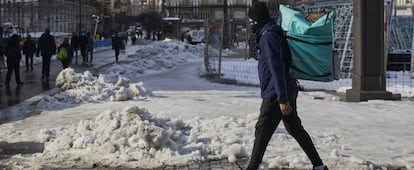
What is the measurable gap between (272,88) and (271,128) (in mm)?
434

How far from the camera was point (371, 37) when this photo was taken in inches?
541

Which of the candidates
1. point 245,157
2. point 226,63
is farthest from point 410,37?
point 245,157

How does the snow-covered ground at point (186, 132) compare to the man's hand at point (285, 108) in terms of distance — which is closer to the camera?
the man's hand at point (285, 108)

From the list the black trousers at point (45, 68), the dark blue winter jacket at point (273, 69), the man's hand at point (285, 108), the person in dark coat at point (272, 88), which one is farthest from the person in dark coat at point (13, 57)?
the man's hand at point (285, 108)

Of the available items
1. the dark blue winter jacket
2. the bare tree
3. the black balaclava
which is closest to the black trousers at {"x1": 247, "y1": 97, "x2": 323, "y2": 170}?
the dark blue winter jacket

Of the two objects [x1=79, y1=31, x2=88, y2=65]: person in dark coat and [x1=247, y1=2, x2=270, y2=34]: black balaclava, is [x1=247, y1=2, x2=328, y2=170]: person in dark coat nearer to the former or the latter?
[x1=247, y1=2, x2=270, y2=34]: black balaclava

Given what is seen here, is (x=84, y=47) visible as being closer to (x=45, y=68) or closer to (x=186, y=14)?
(x=45, y=68)

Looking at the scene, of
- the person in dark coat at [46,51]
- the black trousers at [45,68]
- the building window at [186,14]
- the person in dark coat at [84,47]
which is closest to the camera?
the black trousers at [45,68]

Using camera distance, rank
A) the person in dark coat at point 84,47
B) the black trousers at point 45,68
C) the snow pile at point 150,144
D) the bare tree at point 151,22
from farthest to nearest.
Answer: the bare tree at point 151,22, the person in dark coat at point 84,47, the black trousers at point 45,68, the snow pile at point 150,144

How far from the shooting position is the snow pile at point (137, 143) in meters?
7.62

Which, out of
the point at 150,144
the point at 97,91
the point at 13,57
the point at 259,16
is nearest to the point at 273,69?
the point at 259,16

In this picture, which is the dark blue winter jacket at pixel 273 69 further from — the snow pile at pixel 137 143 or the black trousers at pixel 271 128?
the snow pile at pixel 137 143

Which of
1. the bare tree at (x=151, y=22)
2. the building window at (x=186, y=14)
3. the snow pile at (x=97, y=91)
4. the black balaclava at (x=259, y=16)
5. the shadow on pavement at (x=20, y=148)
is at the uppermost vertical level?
the building window at (x=186, y=14)

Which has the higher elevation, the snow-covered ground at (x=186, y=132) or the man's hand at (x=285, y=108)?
the man's hand at (x=285, y=108)
